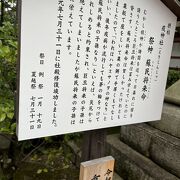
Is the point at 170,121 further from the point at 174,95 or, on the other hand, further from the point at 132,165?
the point at 132,165

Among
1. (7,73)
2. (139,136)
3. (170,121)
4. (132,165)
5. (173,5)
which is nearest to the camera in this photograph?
(173,5)

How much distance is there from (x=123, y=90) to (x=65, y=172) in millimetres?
2164

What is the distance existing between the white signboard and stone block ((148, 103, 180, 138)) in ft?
2.37

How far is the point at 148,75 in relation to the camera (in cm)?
224

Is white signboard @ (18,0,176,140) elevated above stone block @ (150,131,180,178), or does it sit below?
above

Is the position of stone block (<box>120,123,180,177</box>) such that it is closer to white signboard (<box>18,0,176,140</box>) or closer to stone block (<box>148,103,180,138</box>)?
stone block (<box>148,103,180,138</box>)

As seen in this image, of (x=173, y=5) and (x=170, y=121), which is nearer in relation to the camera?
(x=173, y=5)

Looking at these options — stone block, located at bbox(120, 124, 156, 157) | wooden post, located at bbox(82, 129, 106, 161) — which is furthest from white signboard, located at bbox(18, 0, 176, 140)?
stone block, located at bbox(120, 124, 156, 157)

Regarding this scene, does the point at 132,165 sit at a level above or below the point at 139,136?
below

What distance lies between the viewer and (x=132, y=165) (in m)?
3.05

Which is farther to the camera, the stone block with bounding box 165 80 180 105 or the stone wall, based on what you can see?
the stone block with bounding box 165 80 180 105

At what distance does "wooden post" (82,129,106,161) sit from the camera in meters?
2.24

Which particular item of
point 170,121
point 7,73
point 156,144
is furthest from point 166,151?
point 7,73

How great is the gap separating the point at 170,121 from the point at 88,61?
5.38ft
